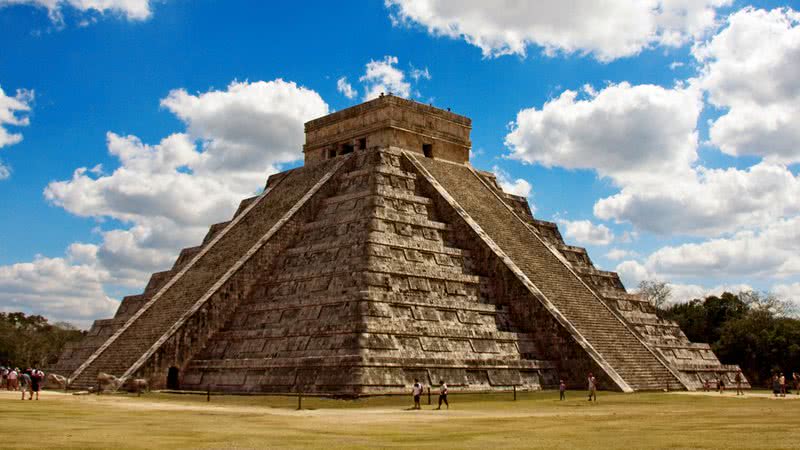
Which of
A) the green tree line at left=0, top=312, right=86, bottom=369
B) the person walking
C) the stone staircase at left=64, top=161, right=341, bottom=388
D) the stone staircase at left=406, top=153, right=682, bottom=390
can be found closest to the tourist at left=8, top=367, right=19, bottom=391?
the person walking

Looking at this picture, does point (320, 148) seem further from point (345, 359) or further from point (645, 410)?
point (645, 410)

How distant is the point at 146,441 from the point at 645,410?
12.3 meters

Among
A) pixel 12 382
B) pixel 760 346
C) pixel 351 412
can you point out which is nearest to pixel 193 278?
pixel 12 382

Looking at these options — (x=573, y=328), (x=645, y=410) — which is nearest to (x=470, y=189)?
(x=573, y=328)

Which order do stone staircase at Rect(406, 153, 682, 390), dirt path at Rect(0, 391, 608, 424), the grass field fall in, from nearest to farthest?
the grass field < dirt path at Rect(0, 391, 608, 424) < stone staircase at Rect(406, 153, 682, 390)

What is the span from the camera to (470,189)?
35.2 meters

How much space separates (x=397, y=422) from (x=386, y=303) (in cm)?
817

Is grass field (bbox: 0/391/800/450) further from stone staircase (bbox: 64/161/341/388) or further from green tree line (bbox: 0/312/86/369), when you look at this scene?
green tree line (bbox: 0/312/86/369)

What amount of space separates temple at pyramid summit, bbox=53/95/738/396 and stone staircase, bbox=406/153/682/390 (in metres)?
0.08

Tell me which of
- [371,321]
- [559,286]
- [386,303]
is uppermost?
[559,286]

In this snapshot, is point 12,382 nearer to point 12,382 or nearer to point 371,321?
point 12,382

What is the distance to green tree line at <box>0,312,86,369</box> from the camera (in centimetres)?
5681

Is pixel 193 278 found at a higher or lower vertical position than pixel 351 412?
higher

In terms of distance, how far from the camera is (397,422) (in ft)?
54.2
